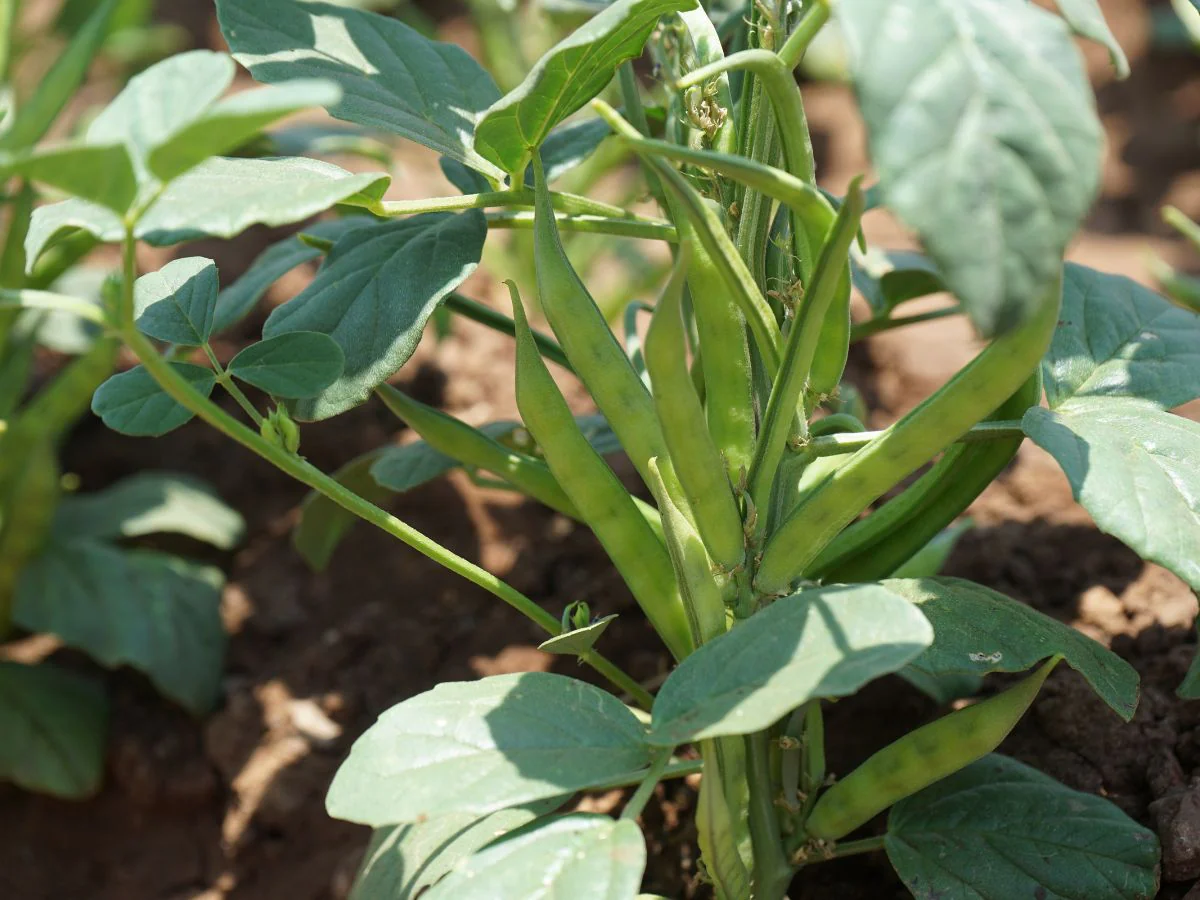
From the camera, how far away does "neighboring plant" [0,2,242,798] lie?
1.81 m

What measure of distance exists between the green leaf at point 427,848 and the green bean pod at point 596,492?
23cm

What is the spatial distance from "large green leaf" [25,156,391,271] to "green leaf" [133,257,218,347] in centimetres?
10

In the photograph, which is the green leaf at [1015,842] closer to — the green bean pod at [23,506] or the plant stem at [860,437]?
the plant stem at [860,437]

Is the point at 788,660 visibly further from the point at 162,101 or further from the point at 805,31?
the point at 162,101

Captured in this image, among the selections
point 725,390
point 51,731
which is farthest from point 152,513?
point 725,390

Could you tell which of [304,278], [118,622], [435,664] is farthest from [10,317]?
[435,664]

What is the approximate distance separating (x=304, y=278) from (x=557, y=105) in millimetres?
1643

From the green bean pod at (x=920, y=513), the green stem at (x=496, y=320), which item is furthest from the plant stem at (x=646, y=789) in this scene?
the green stem at (x=496, y=320)

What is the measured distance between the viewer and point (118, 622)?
189cm

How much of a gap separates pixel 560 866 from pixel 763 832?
0.36 m

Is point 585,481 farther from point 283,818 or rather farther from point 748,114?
point 283,818

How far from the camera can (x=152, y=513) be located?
2.08 m

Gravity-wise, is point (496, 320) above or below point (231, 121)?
below

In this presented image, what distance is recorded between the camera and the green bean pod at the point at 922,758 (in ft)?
3.48
